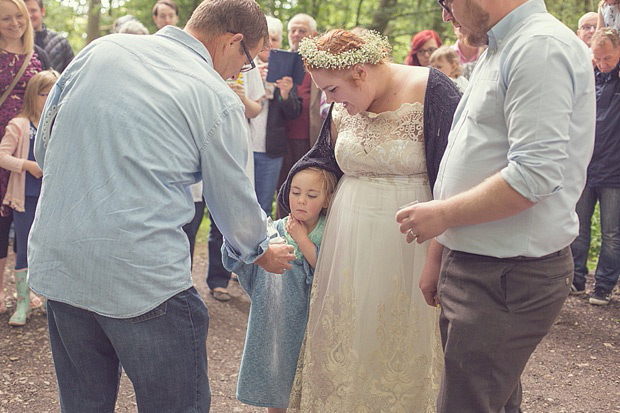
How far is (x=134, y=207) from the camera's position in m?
2.16

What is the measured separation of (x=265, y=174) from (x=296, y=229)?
2.66 meters

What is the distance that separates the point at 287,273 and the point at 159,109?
140 cm

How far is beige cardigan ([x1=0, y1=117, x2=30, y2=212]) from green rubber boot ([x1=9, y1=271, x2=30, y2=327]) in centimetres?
52

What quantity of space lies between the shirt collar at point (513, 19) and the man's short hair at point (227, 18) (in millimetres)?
813

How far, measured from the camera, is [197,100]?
7.34 ft

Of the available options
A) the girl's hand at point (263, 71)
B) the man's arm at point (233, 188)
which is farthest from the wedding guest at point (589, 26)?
the man's arm at point (233, 188)

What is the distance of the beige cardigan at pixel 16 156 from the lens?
4.88 metres

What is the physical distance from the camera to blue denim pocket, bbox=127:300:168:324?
7.33 ft

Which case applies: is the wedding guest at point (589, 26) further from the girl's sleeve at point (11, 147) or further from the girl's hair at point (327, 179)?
the girl's sleeve at point (11, 147)

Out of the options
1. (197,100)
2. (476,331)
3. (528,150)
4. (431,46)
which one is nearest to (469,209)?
(528,150)

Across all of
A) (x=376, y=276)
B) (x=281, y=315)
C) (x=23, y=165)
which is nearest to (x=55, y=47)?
(x=23, y=165)

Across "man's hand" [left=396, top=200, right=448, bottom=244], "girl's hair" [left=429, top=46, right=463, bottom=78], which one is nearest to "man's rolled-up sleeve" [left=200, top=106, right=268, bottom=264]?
"man's hand" [left=396, top=200, right=448, bottom=244]

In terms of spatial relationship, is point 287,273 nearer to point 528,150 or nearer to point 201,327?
point 201,327

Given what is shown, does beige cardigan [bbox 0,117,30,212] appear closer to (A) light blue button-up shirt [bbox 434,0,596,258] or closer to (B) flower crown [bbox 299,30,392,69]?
(B) flower crown [bbox 299,30,392,69]
